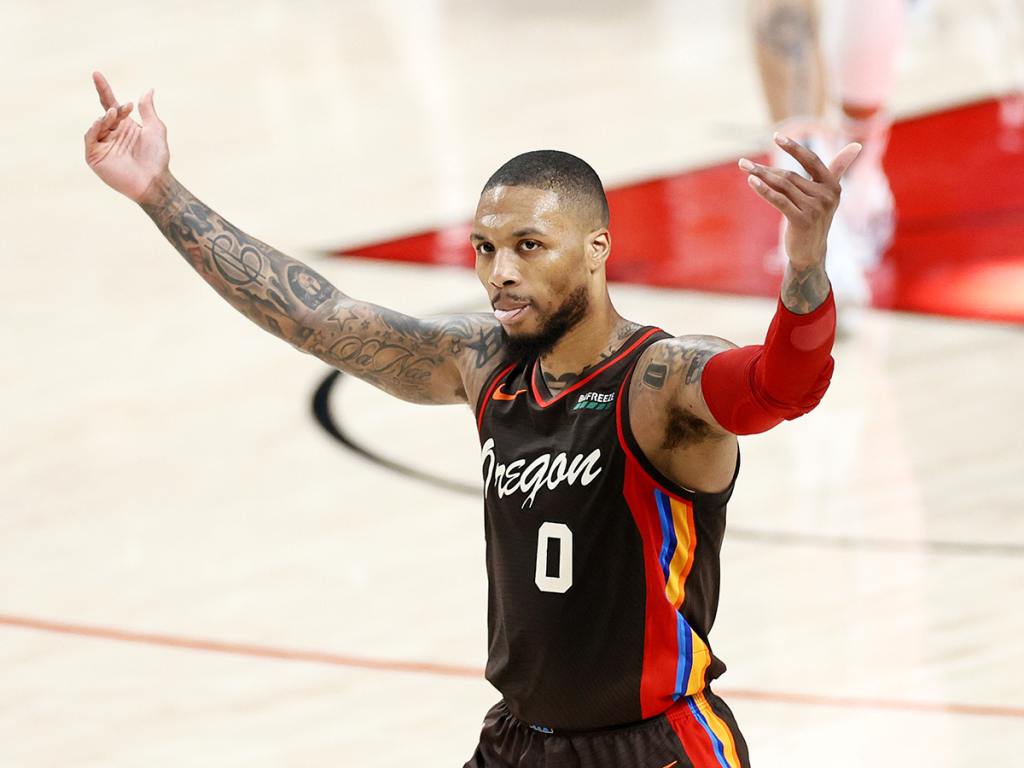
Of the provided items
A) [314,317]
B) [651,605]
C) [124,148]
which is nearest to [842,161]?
[651,605]

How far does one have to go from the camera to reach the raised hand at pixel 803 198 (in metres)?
2.67

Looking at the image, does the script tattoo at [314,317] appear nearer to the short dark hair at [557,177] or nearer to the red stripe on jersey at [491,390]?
the red stripe on jersey at [491,390]

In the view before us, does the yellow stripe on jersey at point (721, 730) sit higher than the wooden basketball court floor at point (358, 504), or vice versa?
the wooden basketball court floor at point (358, 504)

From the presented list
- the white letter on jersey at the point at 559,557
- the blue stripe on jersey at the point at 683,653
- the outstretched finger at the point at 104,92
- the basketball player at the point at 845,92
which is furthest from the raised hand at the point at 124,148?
the basketball player at the point at 845,92

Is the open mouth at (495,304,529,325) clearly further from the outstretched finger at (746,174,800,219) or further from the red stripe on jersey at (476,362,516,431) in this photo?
the outstretched finger at (746,174,800,219)

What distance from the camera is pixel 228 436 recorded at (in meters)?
6.53

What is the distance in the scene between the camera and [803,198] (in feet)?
8.79

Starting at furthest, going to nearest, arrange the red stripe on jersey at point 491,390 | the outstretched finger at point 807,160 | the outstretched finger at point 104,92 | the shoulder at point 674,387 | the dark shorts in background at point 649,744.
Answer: the outstretched finger at point 104,92, the red stripe on jersey at point 491,390, the dark shorts in background at point 649,744, the shoulder at point 674,387, the outstretched finger at point 807,160

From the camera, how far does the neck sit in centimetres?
312

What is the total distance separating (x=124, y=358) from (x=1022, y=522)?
325 cm

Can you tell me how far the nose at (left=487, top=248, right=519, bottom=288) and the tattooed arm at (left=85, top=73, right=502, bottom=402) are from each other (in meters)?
0.46

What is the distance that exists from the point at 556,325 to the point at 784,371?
1.54ft

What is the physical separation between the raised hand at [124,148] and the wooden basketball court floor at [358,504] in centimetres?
155

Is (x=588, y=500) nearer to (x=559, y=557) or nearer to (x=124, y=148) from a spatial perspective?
(x=559, y=557)
